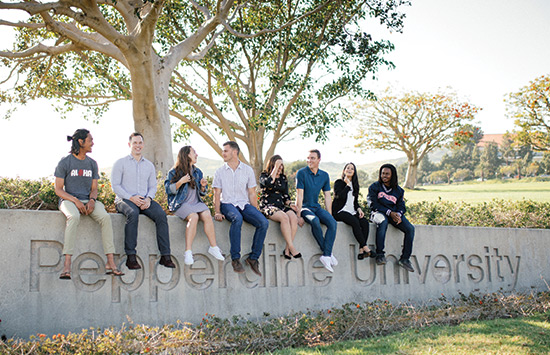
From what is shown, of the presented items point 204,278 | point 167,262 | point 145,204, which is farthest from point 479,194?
point 145,204

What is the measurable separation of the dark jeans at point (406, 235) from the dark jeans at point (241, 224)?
2.03 m

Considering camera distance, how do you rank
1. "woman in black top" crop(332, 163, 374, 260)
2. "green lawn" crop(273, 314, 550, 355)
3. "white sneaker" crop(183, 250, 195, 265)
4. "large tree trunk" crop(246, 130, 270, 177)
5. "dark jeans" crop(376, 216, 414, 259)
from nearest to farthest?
"green lawn" crop(273, 314, 550, 355)
"white sneaker" crop(183, 250, 195, 265)
"woman in black top" crop(332, 163, 374, 260)
"dark jeans" crop(376, 216, 414, 259)
"large tree trunk" crop(246, 130, 270, 177)

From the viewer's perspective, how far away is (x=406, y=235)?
26.2 ft

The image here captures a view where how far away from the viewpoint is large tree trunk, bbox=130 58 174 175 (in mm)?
10508

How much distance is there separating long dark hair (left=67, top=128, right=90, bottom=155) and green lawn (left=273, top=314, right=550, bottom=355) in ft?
10.8

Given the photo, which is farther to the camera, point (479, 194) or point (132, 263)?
point (479, 194)

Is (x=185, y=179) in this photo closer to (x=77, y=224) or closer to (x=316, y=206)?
(x=77, y=224)

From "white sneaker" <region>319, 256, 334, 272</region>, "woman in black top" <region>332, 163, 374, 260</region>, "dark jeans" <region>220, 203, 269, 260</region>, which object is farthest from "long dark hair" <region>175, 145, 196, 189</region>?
"woman in black top" <region>332, 163, 374, 260</region>

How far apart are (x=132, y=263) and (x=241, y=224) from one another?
1.47m

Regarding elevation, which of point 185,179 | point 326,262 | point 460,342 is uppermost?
point 185,179

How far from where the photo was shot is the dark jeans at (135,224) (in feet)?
19.7

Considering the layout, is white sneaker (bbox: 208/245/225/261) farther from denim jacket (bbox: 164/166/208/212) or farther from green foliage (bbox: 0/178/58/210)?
green foliage (bbox: 0/178/58/210)

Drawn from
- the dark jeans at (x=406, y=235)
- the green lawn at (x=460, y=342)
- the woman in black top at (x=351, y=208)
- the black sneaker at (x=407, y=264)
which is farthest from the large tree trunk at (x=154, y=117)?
the green lawn at (x=460, y=342)

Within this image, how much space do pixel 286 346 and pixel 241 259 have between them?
68.1 inches
